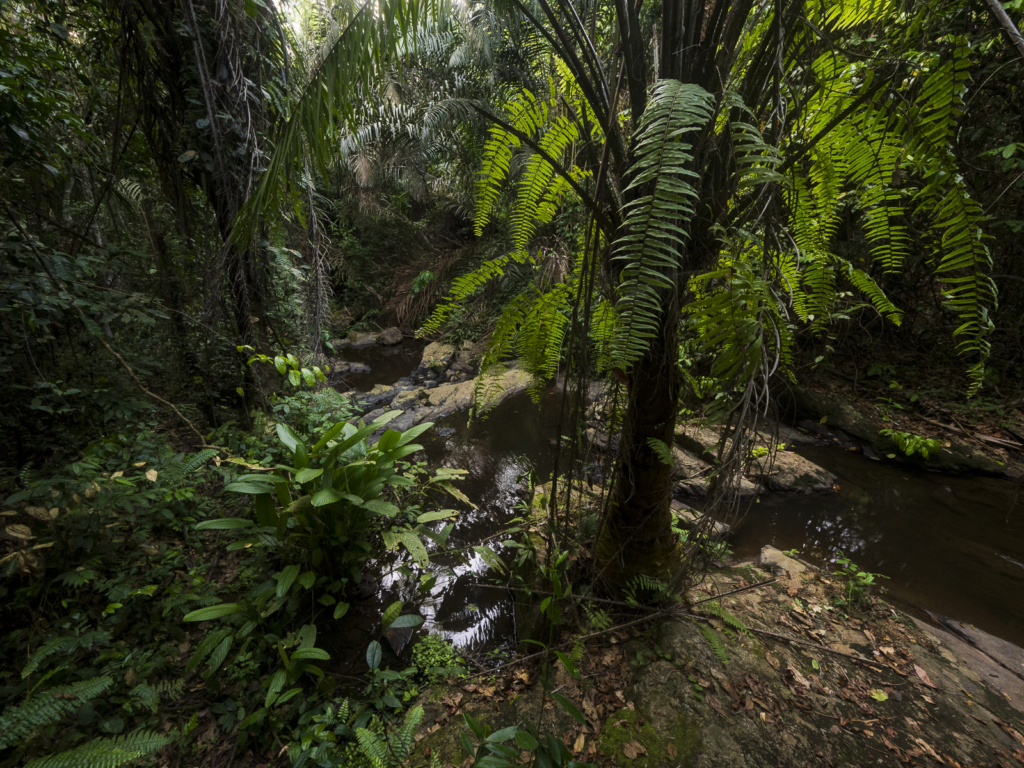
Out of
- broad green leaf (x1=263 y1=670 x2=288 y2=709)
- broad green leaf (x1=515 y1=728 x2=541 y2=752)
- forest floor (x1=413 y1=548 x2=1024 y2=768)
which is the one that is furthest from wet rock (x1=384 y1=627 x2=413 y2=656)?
broad green leaf (x1=515 y1=728 x2=541 y2=752)

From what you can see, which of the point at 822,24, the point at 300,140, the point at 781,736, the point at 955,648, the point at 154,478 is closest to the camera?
the point at 822,24

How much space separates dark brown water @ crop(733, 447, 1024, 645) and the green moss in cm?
205

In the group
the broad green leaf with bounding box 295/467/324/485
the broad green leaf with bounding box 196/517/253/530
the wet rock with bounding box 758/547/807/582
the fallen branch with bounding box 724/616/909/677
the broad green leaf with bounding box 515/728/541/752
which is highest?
the broad green leaf with bounding box 295/467/324/485

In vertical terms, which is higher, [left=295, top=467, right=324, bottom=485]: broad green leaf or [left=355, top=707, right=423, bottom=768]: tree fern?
[left=295, top=467, right=324, bottom=485]: broad green leaf

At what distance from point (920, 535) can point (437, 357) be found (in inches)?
270

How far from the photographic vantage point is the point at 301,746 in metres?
1.52

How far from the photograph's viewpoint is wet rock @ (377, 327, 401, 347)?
9633mm

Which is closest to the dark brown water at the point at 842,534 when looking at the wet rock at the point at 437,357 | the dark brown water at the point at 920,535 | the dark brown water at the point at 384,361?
the dark brown water at the point at 920,535

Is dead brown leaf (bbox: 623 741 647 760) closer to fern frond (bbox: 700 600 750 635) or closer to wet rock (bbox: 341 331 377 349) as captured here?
fern frond (bbox: 700 600 750 635)

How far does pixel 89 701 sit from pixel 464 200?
8073 millimetres

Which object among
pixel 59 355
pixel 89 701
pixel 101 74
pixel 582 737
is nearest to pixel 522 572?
pixel 582 737

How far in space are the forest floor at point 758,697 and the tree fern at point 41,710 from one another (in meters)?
1.20

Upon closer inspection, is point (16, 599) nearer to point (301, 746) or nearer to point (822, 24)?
point (301, 746)

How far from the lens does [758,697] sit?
162 centimetres
